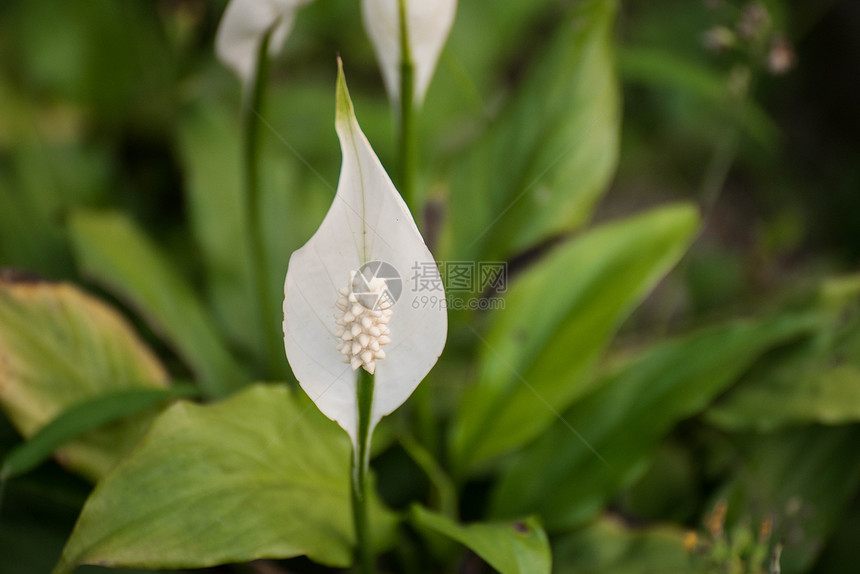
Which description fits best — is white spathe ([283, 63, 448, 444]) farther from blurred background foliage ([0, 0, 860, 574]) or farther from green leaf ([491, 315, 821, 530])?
green leaf ([491, 315, 821, 530])

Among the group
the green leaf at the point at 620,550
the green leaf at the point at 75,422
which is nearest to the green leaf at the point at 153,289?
the green leaf at the point at 75,422

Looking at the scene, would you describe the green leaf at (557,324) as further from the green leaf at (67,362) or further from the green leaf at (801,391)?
the green leaf at (67,362)

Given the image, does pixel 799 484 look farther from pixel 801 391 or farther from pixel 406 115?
pixel 406 115

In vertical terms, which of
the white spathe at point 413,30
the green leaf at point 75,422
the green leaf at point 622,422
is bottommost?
the green leaf at point 622,422

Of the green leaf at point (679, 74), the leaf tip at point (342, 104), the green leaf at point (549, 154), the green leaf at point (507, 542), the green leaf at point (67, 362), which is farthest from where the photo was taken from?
the green leaf at point (679, 74)

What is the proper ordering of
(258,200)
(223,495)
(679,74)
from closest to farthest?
(223,495), (258,200), (679,74)

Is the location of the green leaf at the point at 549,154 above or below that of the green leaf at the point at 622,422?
above

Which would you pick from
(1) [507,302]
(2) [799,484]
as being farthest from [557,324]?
(2) [799,484]
